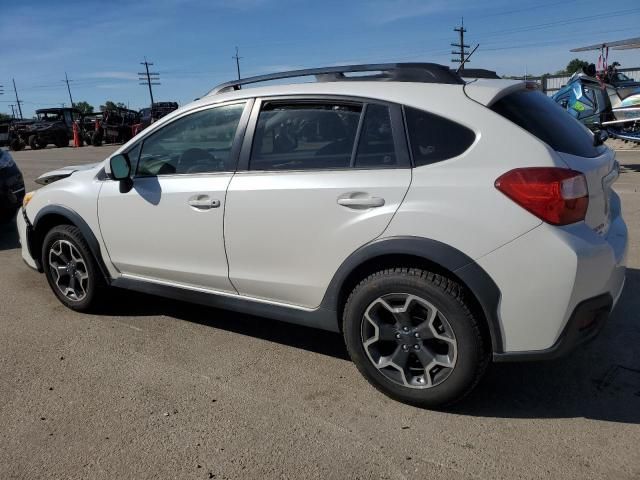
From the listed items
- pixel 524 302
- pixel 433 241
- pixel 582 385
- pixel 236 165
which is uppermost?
pixel 236 165

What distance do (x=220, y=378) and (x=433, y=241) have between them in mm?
1536

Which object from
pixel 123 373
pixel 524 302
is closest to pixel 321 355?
pixel 123 373

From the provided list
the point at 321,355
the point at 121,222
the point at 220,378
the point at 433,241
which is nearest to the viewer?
the point at 433,241

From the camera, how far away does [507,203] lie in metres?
2.54

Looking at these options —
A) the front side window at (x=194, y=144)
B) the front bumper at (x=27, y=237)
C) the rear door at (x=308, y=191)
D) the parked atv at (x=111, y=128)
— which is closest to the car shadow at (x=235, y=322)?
the rear door at (x=308, y=191)

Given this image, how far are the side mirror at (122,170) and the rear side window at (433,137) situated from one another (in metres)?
1.98

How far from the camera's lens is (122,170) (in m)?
3.77

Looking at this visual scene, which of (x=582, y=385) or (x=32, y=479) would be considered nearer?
(x=32, y=479)

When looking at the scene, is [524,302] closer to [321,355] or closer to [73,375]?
[321,355]

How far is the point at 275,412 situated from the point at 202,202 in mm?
1323

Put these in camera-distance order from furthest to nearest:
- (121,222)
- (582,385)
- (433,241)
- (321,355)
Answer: (121,222)
(321,355)
(582,385)
(433,241)

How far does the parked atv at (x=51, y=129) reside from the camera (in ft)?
96.5

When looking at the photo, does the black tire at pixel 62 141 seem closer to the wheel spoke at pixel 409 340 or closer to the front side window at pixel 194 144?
the front side window at pixel 194 144

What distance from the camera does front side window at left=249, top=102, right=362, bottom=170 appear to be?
3.06 meters
